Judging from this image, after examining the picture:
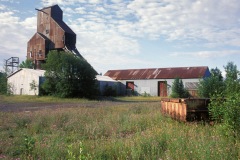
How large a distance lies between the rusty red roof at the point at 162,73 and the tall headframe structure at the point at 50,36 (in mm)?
9148

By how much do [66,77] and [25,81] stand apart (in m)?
7.09

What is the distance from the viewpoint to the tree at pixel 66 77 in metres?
30.2

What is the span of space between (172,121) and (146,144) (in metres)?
4.74

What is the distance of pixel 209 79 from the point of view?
774 inches

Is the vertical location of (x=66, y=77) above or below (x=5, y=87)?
above

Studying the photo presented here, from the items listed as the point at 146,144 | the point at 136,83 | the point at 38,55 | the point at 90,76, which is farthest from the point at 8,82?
the point at 146,144

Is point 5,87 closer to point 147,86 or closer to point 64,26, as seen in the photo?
point 64,26

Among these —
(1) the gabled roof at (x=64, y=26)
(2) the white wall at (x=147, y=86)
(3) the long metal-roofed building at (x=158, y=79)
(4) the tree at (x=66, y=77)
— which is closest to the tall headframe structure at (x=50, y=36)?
(1) the gabled roof at (x=64, y=26)

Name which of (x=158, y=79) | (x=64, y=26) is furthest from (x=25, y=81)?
(x=158, y=79)

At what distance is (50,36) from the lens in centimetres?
4356

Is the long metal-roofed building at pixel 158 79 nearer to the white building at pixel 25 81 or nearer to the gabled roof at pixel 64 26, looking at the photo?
the gabled roof at pixel 64 26

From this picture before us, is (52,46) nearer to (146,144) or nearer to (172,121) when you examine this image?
(172,121)

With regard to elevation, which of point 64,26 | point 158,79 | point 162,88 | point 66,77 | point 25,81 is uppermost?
point 64,26

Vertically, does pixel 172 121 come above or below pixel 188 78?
below
